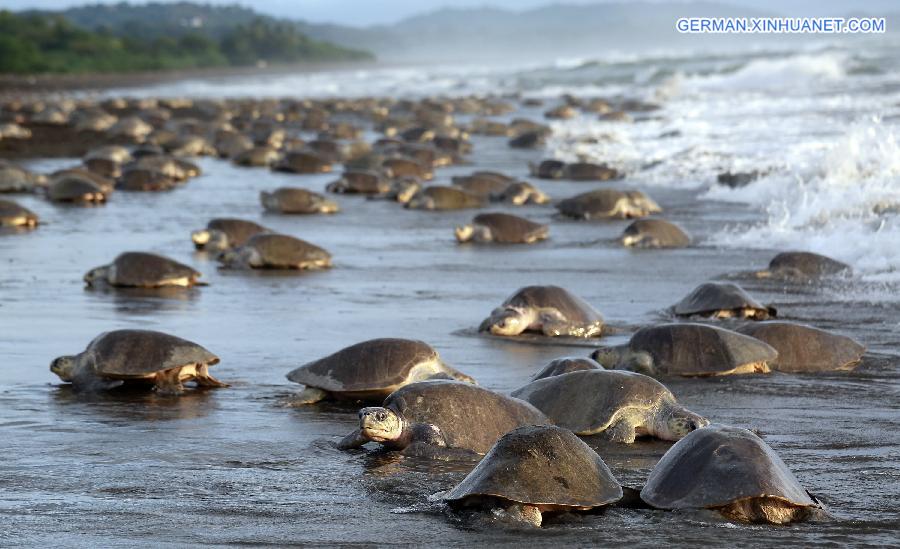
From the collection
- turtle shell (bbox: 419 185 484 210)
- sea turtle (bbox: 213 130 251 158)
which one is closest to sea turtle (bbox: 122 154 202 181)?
sea turtle (bbox: 213 130 251 158)

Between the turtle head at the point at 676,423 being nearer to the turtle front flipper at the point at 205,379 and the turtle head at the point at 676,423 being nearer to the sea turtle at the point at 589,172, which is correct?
the turtle front flipper at the point at 205,379

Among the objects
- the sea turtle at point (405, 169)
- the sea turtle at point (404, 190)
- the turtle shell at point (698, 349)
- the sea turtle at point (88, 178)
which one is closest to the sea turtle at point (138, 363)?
the turtle shell at point (698, 349)

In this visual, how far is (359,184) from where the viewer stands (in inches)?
680


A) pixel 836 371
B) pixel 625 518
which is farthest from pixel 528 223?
pixel 625 518

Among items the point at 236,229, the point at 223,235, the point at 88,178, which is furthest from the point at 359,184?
the point at 223,235

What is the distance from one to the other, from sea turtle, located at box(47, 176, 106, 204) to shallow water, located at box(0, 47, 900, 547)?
3.89ft

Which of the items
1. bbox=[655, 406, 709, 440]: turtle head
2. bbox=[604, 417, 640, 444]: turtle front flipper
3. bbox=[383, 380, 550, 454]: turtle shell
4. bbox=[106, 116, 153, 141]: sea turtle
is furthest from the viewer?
bbox=[106, 116, 153, 141]: sea turtle

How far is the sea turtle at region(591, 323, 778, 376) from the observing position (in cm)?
684

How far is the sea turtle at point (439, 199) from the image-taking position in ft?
51.3

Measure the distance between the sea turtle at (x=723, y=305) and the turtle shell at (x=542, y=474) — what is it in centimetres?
382

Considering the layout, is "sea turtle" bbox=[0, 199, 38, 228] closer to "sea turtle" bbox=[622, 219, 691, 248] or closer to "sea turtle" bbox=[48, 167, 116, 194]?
"sea turtle" bbox=[48, 167, 116, 194]

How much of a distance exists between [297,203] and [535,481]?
439 inches

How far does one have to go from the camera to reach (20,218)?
13547mm

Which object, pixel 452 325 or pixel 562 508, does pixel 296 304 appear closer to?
pixel 452 325
